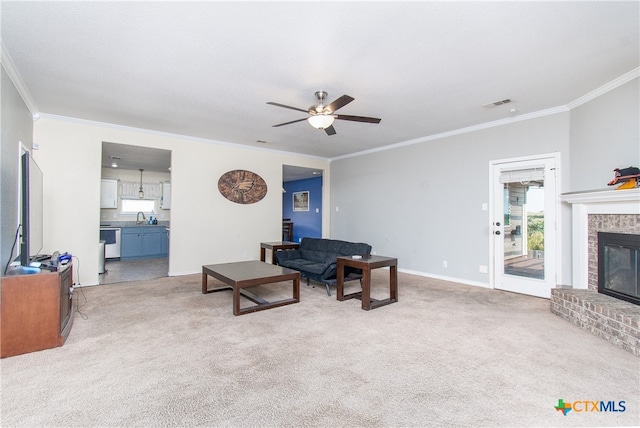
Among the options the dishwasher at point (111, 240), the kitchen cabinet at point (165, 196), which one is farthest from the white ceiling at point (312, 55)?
the kitchen cabinet at point (165, 196)

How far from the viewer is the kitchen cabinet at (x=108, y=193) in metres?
7.61

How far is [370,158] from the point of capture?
6.67 m

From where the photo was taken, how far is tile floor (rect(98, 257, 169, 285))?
5.32m

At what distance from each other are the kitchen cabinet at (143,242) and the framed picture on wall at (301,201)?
4394 mm

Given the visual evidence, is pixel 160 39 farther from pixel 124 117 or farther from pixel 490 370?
pixel 490 370

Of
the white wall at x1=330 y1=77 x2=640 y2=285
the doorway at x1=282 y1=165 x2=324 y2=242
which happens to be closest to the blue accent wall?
the doorway at x1=282 y1=165 x2=324 y2=242

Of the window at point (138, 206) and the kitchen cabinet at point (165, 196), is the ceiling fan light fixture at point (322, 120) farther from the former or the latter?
the window at point (138, 206)

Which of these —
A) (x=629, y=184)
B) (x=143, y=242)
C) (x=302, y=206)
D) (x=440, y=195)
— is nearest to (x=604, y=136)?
(x=629, y=184)

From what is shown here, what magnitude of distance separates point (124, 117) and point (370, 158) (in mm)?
4545

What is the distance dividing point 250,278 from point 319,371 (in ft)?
5.11

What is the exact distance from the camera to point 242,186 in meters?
6.33

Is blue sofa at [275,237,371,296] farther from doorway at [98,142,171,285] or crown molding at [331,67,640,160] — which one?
doorway at [98,142,171,285]

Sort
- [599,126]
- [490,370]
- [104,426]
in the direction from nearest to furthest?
1. [104,426]
2. [490,370]
3. [599,126]

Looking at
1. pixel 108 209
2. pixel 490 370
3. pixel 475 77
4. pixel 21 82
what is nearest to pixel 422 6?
pixel 475 77
